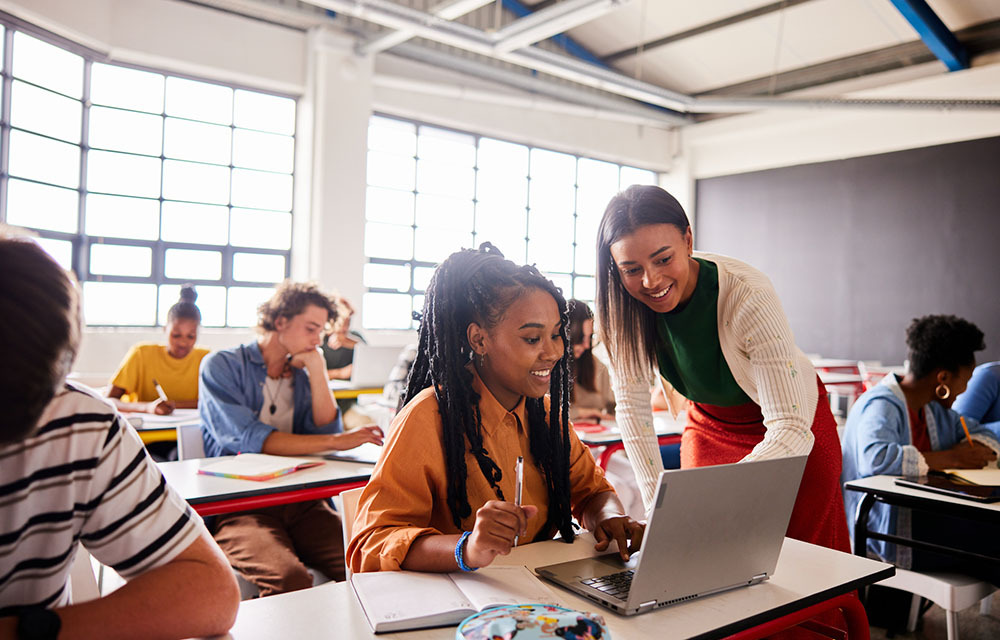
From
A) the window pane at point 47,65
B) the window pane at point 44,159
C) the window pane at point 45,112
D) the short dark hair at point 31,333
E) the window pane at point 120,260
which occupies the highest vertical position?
the window pane at point 47,65

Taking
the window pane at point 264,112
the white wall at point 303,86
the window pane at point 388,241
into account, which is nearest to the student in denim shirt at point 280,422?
the white wall at point 303,86

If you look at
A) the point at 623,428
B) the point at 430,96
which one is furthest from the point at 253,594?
the point at 430,96

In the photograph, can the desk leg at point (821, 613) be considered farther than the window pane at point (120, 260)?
No

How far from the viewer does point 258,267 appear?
25.2 ft

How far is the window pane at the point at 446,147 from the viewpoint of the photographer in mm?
8992

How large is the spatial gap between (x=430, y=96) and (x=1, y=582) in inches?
328

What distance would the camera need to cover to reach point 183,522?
40.7 inches

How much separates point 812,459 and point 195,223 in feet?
22.2

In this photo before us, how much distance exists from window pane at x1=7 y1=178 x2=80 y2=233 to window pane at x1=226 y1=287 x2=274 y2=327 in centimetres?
156

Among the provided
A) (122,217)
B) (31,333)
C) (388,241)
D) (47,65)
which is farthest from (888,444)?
(388,241)

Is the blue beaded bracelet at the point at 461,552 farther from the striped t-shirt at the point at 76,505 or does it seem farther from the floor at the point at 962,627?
the floor at the point at 962,627

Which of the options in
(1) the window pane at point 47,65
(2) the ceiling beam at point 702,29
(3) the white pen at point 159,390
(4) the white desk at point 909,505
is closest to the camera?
(4) the white desk at point 909,505

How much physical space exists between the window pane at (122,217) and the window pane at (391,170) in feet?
7.88

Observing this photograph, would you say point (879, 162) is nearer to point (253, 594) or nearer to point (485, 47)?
point (485, 47)
